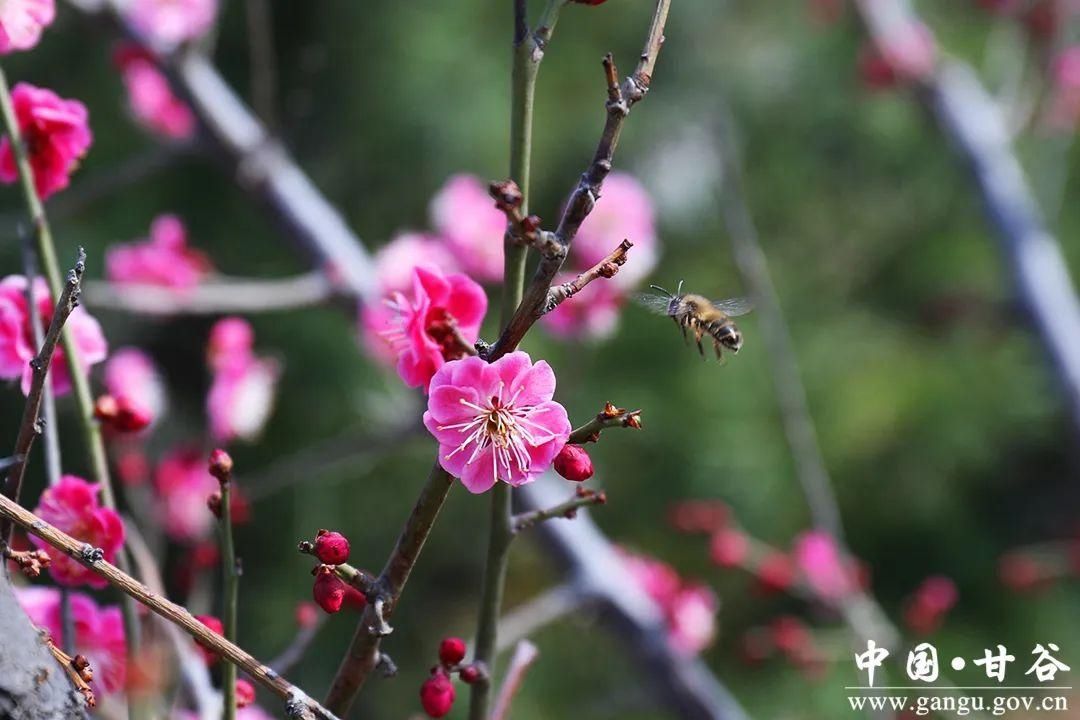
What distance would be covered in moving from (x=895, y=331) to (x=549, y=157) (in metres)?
1.11

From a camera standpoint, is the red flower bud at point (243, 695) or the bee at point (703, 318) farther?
the bee at point (703, 318)

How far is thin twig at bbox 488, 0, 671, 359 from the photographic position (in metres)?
0.38

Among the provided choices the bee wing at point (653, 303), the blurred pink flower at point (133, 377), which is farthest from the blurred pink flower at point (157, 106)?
the bee wing at point (653, 303)

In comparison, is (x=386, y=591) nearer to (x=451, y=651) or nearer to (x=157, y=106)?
(x=451, y=651)

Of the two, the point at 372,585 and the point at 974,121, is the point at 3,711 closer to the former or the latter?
the point at 372,585

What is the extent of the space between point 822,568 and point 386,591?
3.72 feet

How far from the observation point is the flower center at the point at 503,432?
43 centimetres

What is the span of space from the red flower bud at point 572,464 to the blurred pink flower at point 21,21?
346 millimetres

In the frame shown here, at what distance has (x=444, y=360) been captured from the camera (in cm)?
49

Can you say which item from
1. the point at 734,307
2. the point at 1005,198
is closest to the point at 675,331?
the point at 1005,198

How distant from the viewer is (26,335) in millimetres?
563

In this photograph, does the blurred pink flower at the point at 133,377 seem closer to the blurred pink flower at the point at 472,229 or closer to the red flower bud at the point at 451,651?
the blurred pink flower at the point at 472,229

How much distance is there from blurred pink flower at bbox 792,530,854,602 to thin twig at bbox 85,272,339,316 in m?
0.72

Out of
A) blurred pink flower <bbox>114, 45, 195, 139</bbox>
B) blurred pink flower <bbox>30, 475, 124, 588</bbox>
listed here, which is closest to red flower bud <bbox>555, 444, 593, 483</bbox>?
blurred pink flower <bbox>30, 475, 124, 588</bbox>
